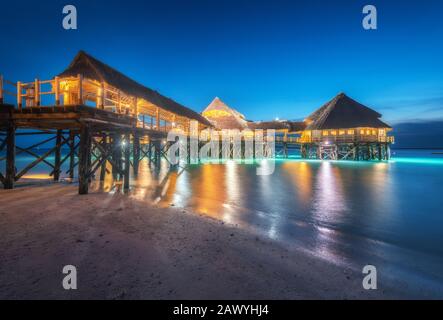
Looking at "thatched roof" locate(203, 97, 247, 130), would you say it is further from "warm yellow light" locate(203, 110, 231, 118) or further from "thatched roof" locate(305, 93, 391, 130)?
"thatched roof" locate(305, 93, 391, 130)

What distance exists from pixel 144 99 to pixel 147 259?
1046cm

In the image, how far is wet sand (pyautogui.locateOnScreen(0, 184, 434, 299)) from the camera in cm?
260

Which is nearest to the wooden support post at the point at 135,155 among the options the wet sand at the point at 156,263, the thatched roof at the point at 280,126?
the wet sand at the point at 156,263

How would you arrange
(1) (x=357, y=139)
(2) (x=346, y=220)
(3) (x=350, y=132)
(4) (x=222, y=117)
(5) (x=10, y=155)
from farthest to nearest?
(4) (x=222, y=117) < (3) (x=350, y=132) < (1) (x=357, y=139) < (5) (x=10, y=155) < (2) (x=346, y=220)

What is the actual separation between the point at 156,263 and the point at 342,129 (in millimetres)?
35391

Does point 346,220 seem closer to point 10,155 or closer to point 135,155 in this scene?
point 135,155

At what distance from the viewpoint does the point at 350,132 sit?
3136 cm

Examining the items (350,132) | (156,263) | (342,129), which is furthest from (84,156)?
(350,132)

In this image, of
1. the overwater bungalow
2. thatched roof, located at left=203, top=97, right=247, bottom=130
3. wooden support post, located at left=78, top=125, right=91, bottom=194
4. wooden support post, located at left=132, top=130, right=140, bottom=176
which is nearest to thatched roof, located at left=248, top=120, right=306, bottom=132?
the overwater bungalow

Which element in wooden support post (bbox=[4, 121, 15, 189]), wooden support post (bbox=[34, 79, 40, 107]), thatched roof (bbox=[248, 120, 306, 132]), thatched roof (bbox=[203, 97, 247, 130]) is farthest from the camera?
thatched roof (bbox=[248, 120, 306, 132])

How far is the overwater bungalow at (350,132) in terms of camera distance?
1210 inches
